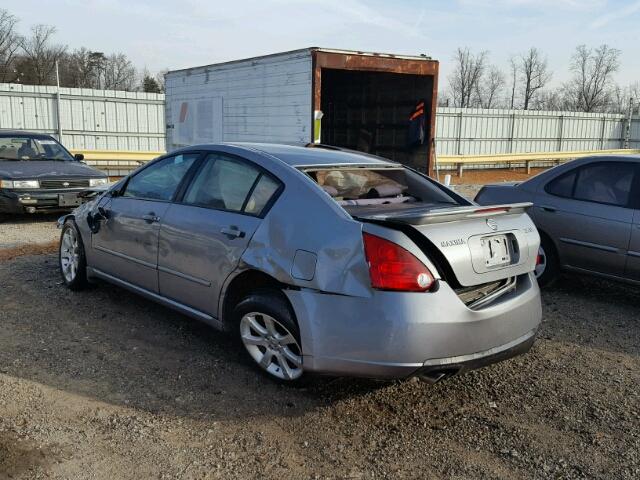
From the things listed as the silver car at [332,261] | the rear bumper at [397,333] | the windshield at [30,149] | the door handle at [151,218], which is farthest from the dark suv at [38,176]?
the rear bumper at [397,333]

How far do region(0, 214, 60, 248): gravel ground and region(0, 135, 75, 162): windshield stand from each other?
1.03 meters

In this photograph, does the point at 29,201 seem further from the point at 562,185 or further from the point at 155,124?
the point at 155,124

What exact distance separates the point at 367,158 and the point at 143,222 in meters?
1.80

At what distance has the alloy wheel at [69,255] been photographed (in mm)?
5695

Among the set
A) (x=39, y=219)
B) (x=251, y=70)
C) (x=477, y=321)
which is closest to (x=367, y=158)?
(x=477, y=321)

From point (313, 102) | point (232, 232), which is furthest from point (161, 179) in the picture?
point (313, 102)

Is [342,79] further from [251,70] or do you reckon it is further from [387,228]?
[387,228]

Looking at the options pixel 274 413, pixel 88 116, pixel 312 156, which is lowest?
pixel 274 413

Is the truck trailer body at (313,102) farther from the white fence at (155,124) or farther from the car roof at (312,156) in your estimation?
the white fence at (155,124)

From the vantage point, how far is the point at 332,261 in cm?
335

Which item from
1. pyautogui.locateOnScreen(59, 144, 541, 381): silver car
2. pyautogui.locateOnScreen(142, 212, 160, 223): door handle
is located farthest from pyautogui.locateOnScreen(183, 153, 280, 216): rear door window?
pyautogui.locateOnScreen(142, 212, 160, 223): door handle

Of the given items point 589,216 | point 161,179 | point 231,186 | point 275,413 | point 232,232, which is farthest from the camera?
point 589,216

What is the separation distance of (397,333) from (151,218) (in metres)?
2.33

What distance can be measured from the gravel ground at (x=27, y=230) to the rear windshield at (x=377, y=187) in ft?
18.4
